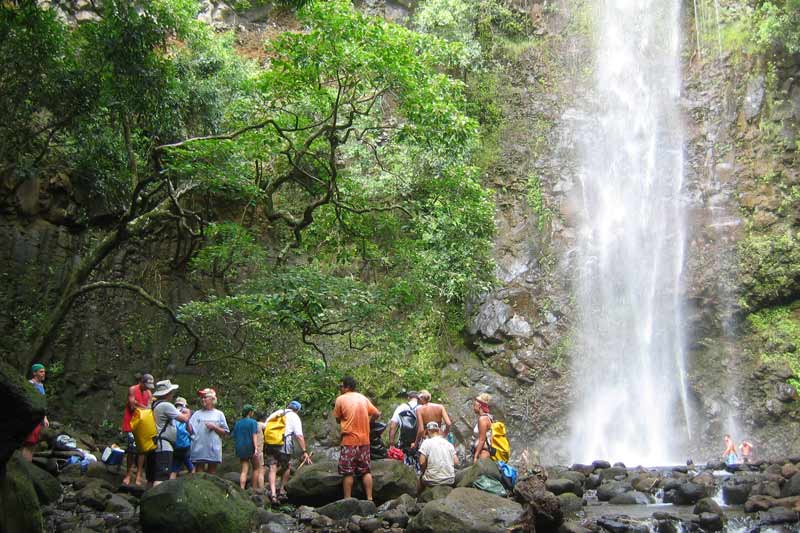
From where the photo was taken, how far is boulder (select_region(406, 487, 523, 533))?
6.19 meters

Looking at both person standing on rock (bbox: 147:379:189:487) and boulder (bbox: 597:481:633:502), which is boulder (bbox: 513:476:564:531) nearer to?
boulder (bbox: 597:481:633:502)

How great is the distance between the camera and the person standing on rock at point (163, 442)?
7.70 meters

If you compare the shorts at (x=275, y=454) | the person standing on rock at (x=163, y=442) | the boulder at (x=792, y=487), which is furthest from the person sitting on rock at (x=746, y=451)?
the person standing on rock at (x=163, y=442)

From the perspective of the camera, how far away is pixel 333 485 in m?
7.86

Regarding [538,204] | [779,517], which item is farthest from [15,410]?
[538,204]

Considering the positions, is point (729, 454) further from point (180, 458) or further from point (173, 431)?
point (173, 431)

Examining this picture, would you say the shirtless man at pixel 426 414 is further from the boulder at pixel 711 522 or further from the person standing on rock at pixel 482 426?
the boulder at pixel 711 522

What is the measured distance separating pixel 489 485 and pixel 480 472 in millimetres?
309

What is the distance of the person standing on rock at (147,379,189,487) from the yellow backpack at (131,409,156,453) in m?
0.12

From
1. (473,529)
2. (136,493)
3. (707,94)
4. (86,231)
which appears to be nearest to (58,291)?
(86,231)

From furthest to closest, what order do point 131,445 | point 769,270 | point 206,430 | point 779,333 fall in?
1. point 769,270
2. point 779,333
3. point 131,445
4. point 206,430

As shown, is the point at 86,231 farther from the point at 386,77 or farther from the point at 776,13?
the point at 776,13

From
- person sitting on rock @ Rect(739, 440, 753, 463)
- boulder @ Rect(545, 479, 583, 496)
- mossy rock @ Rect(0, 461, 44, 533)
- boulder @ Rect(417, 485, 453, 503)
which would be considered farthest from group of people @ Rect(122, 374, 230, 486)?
person sitting on rock @ Rect(739, 440, 753, 463)

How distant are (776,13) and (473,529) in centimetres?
1840
